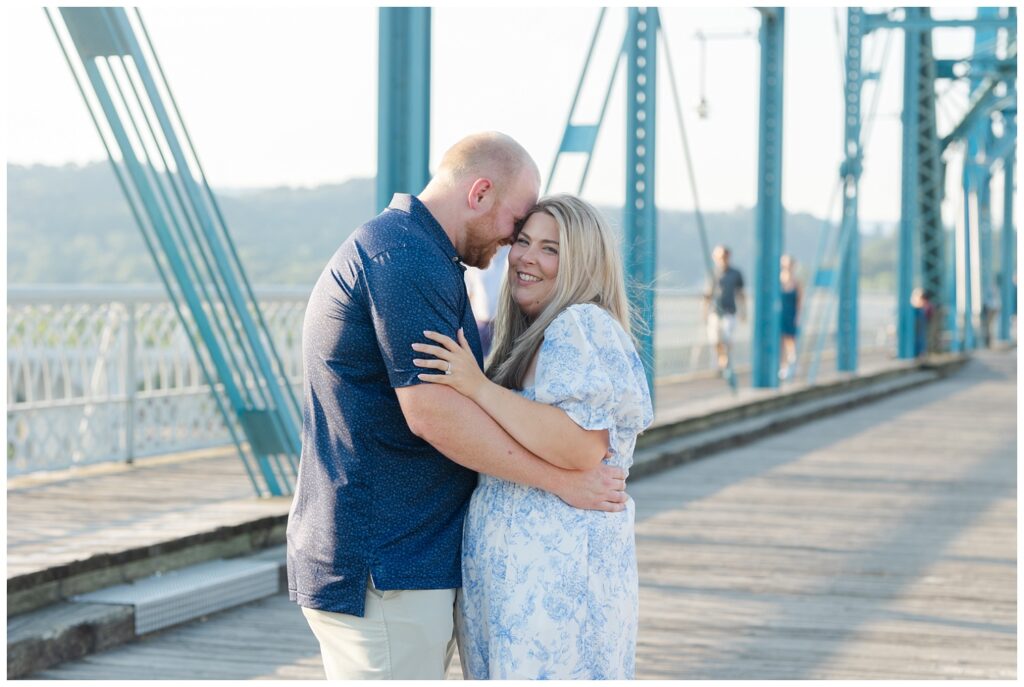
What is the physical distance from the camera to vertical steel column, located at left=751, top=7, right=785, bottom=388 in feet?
46.4

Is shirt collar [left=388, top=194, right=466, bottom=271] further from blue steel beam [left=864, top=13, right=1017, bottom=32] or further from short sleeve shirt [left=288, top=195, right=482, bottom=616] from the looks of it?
blue steel beam [left=864, top=13, right=1017, bottom=32]

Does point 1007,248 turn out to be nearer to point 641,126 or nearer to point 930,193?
point 930,193

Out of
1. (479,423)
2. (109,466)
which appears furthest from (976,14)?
(479,423)

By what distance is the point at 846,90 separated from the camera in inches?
665

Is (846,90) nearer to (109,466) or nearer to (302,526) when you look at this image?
(109,466)

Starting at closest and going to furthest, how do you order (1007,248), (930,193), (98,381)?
(98,381) → (930,193) → (1007,248)

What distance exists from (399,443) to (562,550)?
0.34 m

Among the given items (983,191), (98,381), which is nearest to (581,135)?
(98,381)

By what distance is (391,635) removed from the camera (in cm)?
268

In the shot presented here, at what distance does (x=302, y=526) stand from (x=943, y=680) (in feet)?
8.91

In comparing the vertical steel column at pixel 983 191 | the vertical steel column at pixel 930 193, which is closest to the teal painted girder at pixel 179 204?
the vertical steel column at pixel 930 193

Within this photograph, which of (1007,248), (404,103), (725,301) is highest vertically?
(404,103)

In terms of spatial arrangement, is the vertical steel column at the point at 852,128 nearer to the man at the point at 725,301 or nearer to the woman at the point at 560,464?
the man at the point at 725,301

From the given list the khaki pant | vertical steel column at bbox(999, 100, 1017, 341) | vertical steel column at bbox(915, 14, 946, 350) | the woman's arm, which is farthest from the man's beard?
vertical steel column at bbox(999, 100, 1017, 341)
